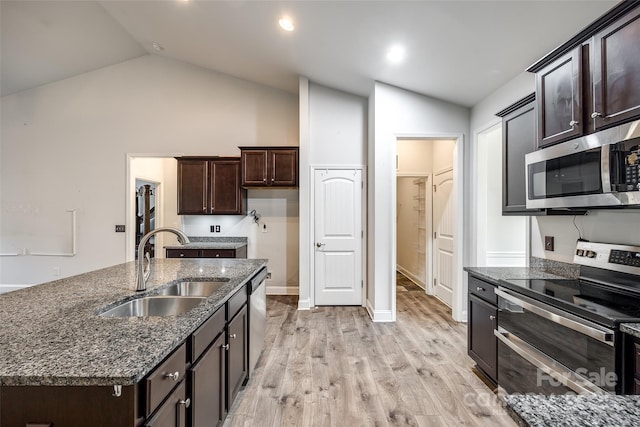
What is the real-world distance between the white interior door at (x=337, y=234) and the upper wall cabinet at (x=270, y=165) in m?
0.42

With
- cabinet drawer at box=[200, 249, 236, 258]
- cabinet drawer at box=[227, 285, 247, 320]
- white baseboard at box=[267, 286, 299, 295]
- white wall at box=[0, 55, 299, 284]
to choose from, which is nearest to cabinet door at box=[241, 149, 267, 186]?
white wall at box=[0, 55, 299, 284]

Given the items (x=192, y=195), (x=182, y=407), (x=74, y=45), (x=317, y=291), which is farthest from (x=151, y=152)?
(x=182, y=407)

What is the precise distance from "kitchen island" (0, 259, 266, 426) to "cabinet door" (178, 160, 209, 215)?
2.89 meters

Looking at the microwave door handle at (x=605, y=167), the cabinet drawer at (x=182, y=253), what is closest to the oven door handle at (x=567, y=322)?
the microwave door handle at (x=605, y=167)

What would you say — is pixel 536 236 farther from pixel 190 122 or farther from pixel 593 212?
pixel 190 122

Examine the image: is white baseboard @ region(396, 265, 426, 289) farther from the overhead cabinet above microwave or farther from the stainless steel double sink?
the stainless steel double sink

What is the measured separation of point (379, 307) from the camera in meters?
3.74

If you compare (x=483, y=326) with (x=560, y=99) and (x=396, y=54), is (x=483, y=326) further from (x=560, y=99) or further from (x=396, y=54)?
(x=396, y=54)

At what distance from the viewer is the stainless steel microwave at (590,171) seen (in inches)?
56.3

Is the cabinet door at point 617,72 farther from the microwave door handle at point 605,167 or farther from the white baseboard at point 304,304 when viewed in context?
the white baseboard at point 304,304

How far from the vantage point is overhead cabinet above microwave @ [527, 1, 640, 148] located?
56.4 inches

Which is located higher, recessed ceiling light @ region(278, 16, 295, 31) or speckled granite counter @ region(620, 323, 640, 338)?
recessed ceiling light @ region(278, 16, 295, 31)

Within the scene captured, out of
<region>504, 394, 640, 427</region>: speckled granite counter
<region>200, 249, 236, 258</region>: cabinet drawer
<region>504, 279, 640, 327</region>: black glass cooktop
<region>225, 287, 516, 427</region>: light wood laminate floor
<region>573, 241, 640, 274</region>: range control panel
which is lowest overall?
<region>225, 287, 516, 427</region>: light wood laminate floor

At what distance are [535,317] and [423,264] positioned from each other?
12.6 feet
